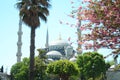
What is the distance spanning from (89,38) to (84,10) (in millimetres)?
1157

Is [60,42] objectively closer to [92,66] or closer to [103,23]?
[92,66]

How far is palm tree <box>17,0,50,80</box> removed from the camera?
93.1ft

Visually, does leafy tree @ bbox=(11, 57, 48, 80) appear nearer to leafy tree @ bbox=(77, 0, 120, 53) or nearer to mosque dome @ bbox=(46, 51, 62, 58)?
leafy tree @ bbox=(77, 0, 120, 53)

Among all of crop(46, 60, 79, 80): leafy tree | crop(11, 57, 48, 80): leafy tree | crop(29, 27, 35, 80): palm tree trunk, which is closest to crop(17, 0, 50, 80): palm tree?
crop(29, 27, 35, 80): palm tree trunk

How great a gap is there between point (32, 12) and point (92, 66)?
32.7 metres

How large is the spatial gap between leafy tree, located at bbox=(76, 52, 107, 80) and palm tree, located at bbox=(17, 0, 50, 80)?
30.8 m

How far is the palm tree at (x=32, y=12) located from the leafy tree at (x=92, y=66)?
30826 mm

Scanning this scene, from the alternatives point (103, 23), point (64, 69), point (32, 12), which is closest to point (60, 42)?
point (64, 69)

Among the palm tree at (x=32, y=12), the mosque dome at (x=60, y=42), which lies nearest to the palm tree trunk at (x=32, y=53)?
the palm tree at (x=32, y=12)

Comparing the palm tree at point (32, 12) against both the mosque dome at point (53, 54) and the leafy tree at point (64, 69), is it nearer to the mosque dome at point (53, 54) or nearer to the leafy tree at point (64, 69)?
the leafy tree at point (64, 69)

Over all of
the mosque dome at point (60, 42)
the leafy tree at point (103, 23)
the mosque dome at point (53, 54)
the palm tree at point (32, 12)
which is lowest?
the leafy tree at point (103, 23)

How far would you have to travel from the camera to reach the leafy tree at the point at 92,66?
5881cm

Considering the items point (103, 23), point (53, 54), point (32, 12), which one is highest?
point (53, 54)

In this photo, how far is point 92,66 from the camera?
195ft
